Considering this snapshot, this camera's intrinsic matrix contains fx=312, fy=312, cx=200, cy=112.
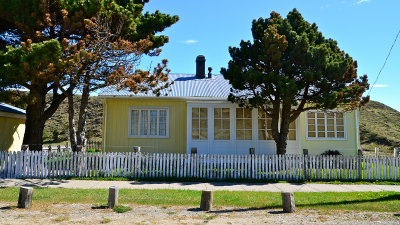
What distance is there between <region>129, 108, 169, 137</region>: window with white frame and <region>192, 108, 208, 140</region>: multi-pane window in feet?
4.60

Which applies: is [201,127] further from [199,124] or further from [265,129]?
[265,129]

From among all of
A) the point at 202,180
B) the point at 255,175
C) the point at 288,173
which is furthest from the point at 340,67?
the point at 202,180

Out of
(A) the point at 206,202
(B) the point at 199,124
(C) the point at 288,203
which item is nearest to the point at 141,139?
(B) the point at 199,124

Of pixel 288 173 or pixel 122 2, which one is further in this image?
pixel 122 2

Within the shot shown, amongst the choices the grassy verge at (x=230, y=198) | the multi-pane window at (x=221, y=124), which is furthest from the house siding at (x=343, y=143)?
the grassy verge at (x=230, y=198)

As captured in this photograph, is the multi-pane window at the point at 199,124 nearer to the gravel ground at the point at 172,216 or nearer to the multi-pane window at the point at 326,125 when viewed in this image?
the multi-pane window at the point at 326,125

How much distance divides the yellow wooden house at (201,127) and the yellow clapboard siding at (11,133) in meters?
5.45

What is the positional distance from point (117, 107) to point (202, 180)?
22.0 feet

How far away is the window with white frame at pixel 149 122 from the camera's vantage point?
1572 cm

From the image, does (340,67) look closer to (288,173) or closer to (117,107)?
(288,173)

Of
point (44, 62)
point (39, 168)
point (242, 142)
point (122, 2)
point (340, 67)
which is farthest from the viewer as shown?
point (242, 142)

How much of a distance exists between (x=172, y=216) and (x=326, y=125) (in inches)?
478

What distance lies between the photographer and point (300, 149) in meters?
15.7

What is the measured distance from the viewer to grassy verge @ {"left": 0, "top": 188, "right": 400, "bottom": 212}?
25.2 feet
